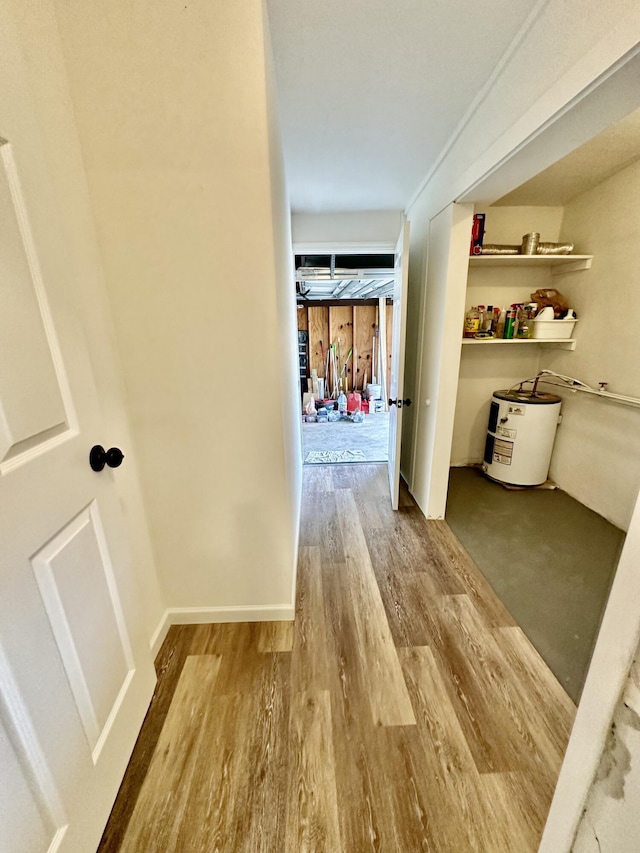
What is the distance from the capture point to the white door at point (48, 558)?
2.04 feet

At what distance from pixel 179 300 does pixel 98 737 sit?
53.6 inches

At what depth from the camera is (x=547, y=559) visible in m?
1.92

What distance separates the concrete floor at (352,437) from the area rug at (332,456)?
0.18 feet

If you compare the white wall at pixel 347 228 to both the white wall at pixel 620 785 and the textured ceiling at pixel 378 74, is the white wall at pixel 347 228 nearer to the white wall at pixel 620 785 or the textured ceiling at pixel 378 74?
the textured ceiling at pixel 378 74

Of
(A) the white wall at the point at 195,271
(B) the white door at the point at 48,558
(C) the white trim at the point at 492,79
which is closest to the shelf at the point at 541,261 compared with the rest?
(C) the white trim at the point at 492,79

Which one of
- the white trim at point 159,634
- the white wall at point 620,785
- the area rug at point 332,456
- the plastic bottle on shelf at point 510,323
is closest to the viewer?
the white wall at point 620,785

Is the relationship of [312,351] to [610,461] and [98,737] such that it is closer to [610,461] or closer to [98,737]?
[610,461]

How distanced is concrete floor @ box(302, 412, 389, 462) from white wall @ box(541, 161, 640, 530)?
5.63ft

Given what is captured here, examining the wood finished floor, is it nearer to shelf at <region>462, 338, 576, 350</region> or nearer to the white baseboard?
the white baseboard

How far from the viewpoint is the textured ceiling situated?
43.4 inches

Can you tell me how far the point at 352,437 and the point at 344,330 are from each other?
9.86ft

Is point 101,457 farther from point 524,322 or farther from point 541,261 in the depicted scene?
point 541,261

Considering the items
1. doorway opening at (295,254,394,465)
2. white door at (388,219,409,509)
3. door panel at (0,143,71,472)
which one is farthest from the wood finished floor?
doorway opening at (295,254,394,465)

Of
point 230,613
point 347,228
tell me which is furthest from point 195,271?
point 347,228
